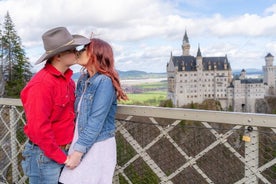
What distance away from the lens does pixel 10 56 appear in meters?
37.8

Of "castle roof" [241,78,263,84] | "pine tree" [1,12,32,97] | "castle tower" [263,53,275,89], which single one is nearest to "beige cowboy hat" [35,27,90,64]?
"pine tree" [1,12,32,97]

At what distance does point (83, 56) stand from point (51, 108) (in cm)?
41

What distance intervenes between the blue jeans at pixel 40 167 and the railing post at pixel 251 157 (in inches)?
49.2

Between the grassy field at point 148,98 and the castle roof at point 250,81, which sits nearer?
the grassy field at point 148,98

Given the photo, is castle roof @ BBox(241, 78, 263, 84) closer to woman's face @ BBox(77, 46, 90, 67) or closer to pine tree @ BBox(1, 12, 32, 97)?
pine tree @ BBox(1, 12, 32, 97)

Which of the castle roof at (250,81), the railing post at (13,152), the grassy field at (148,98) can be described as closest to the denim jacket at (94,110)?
the railing post at (13,152)

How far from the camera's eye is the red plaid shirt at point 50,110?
2.14 metres

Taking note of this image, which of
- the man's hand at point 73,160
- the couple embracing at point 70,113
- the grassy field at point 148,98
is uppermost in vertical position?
the couple embracing at point 70,113

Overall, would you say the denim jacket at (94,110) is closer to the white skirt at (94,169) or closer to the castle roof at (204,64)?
the white skirt at (94,169)

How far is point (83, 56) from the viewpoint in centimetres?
231

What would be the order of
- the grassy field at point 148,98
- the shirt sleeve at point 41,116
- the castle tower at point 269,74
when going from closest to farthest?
the shirt sleeve at point 41,116 < the grassy field at point 148,98 < the castle tower at point 269,74

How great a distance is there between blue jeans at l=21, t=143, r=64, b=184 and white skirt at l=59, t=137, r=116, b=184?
5 centimetres

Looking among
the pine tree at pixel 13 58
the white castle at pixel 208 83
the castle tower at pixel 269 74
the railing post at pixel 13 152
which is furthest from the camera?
the castle tower at pixel 269 74

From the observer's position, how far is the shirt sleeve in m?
2.14
